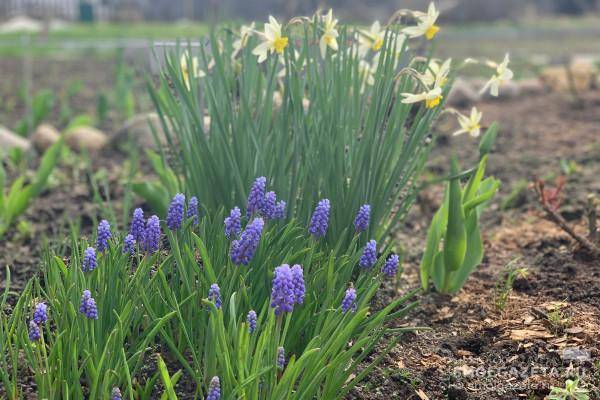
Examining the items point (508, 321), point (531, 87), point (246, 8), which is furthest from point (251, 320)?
point (246, 8)

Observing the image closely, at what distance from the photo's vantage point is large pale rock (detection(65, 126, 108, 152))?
17.0 feet

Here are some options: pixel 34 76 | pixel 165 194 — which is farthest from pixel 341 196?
pixel 34 76

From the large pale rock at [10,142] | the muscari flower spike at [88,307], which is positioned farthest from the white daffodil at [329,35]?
the large pale rock at [10,142]

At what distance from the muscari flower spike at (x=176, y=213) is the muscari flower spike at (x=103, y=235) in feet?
0.53

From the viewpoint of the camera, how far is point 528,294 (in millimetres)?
2840

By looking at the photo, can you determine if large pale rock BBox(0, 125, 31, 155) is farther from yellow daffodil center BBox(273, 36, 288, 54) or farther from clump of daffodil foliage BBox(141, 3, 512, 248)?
yellow daffodil center BBox(273, 36, 288, 54)

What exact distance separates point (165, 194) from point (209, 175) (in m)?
0.59

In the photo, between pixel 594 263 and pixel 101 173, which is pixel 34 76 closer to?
pixel 101 173

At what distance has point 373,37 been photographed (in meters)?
2.87

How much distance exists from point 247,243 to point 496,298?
1.13 metres

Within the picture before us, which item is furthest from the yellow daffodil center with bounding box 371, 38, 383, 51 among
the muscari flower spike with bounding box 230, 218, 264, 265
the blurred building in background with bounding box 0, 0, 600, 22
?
the blurred building in background with bounding box 0, 0, 600, 22

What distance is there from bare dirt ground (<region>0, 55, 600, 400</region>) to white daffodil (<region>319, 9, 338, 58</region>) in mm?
860

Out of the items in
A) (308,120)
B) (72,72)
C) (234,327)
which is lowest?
(72,72)

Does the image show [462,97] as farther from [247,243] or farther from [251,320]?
[251,320]
